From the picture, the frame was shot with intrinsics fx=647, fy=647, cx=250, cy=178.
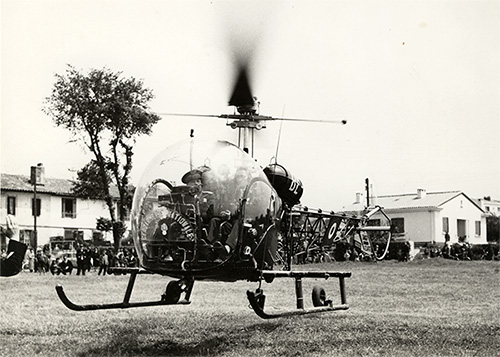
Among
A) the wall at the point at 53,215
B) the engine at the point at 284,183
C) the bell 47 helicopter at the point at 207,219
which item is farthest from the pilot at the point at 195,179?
the wall at the point at 53,215

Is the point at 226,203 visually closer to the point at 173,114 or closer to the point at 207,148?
the point at 207,148

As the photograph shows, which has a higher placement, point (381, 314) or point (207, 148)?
point (207, 148)

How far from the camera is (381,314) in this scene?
12.5 m

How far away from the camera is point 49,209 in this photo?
6147 cm

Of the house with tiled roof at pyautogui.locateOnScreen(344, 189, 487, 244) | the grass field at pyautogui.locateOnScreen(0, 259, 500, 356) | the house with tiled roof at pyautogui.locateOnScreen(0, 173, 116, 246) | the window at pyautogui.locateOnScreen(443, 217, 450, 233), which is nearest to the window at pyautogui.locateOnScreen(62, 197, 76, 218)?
the house with tiled roof at pyautogui.locateOnScreen(0, 173, 116, 246)

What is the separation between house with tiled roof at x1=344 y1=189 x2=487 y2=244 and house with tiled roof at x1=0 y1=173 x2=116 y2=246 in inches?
988

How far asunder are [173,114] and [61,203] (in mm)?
56410

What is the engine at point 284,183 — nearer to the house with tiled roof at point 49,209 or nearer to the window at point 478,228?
the house with tiled roof at point 49,209

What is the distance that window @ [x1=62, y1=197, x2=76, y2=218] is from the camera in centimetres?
6275

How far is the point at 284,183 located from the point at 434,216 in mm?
51725

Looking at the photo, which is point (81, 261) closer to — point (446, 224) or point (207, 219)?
point (207, 219)

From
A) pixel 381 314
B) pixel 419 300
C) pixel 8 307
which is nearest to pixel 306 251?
pixel 381 314

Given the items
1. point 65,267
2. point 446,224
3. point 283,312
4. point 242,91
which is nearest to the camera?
point 283,312

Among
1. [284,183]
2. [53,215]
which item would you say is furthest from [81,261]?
[53,215]
